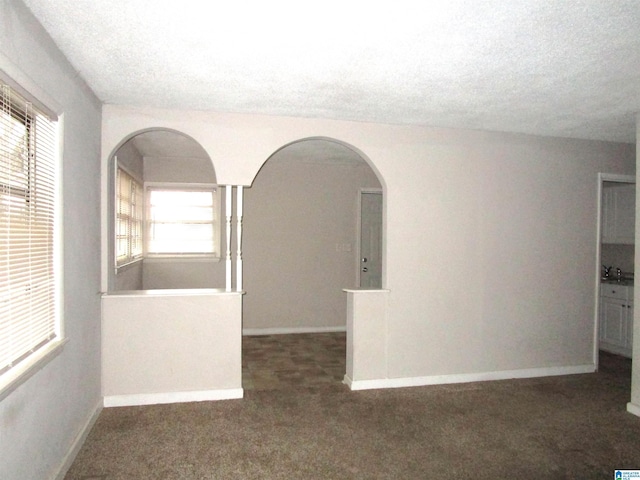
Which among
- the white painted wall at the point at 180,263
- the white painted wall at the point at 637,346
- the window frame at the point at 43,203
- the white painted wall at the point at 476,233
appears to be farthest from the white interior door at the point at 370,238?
the window frame at the point at 43,203

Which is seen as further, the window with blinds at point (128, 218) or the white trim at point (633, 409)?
the window with blinds at point (128, 218)

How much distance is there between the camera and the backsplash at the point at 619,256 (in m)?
5.81

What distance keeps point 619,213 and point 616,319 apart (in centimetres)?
134

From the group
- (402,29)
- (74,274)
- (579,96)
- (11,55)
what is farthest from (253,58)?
(579,96)

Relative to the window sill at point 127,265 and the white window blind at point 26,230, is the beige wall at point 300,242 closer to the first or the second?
the window sill at point 127,265

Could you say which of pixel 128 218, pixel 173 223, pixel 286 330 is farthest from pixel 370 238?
pixel 128 218

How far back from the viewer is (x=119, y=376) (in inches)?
141

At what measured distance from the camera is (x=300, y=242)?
252 inches

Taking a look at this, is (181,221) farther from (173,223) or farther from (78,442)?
(78,442)

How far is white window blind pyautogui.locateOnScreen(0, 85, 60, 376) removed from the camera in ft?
6.09

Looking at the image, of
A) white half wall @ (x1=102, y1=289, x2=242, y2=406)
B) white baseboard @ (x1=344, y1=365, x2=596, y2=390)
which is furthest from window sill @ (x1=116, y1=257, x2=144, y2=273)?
white baseboard @ (x1=344, y1=365, x2=596, y2=390)

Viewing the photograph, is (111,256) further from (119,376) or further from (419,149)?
(419,149)

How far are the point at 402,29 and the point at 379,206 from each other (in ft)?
15.0

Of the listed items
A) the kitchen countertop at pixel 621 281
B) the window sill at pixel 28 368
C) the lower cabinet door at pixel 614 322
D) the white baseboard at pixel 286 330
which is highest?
the kitchen countertop at pixel 621 281
